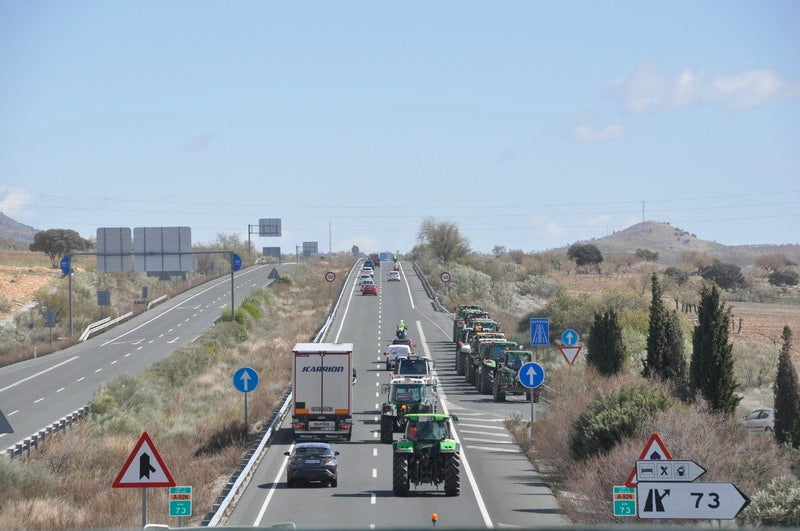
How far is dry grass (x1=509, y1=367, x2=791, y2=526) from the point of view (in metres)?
21.1

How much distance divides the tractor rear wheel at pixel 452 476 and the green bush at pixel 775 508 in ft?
27.8

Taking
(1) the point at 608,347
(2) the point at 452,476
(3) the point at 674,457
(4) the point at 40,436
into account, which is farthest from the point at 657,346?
(4) the point at 40,436

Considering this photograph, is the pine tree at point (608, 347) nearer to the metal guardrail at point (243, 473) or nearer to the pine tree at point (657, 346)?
the pine tree at point (657, 346)

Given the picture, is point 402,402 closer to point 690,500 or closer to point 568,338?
point 568,338

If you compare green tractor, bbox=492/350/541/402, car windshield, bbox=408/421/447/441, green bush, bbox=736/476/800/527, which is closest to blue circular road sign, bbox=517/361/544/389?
car windshield, bbox=408/421/447/441

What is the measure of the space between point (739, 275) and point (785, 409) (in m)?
102

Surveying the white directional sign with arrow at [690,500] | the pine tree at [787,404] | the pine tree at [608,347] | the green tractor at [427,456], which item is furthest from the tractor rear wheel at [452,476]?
the pine tree at [608,347]

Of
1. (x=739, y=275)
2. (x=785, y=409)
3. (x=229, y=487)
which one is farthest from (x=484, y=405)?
(x=739, y=275)

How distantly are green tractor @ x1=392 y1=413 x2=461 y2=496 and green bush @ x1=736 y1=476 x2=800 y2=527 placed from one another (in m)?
8.52

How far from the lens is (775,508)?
56.4 feet

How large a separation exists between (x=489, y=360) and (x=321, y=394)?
53.8ft

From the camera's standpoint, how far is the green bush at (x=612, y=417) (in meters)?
27.0

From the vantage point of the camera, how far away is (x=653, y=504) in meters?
14.9

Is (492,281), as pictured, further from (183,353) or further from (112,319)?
(183,353)
